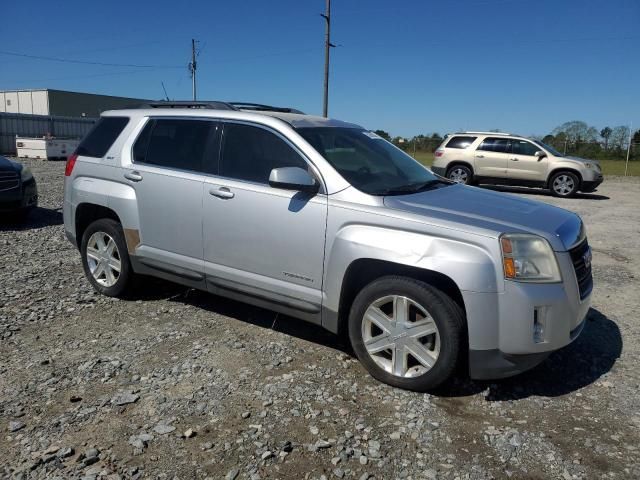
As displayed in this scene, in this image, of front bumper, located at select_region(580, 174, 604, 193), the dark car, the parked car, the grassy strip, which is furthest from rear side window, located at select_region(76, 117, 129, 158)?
the grassy strip

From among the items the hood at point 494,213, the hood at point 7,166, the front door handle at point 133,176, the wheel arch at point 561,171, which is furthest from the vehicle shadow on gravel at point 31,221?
the wheel arch at point 561,171

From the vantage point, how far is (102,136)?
204 inches

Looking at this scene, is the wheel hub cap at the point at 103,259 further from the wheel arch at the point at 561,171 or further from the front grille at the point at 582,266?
the wheel arch at the point at 561,171

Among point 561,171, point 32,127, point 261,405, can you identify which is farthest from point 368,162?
point 32,127

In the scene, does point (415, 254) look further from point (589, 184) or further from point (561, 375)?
point (589, 184)

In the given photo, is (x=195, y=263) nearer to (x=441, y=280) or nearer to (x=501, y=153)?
(x=441, y=280)

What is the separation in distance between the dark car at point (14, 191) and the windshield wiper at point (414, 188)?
724 cm

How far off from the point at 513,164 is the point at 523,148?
59 cm

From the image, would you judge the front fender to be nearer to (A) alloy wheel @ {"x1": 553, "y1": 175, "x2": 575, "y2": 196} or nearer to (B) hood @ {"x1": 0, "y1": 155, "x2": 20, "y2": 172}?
(B) hood @ {"x1": 0, "y1": 155, "x2": 20, "y2": 172}

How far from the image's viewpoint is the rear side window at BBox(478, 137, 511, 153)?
16422 mm

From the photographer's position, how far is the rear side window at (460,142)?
1686cm

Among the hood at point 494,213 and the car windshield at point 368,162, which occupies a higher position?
the car windshield at point 368,162

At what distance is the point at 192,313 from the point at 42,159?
23964mm

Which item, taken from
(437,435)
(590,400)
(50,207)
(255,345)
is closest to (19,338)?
(255,345)
